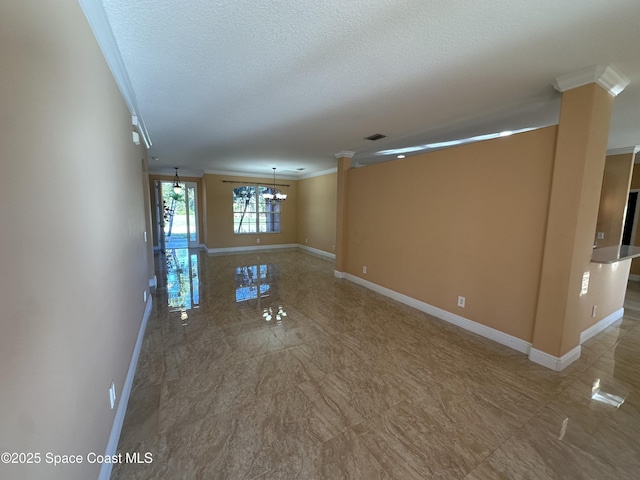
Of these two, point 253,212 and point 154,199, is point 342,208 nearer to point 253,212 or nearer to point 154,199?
point 253,212

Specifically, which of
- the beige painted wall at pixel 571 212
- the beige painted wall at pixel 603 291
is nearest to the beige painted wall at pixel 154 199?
the beige painted wall at pixel 571 212

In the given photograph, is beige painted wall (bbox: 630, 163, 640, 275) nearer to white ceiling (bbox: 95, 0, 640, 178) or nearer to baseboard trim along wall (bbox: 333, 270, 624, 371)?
white ceiling (bbox: 95, 0, 640, 178)

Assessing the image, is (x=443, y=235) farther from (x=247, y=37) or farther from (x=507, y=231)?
Answer: (x=247, y=37)

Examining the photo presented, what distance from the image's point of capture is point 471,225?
3273 millimetres

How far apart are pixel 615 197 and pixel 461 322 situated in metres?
3.29

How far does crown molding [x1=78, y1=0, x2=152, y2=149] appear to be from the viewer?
1458 millimetres

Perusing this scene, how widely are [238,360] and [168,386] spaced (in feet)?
1.99

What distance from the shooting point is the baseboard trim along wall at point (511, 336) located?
8.34 ft

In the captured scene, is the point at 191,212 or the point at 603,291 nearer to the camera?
the point at 603,291

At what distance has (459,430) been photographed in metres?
1.81

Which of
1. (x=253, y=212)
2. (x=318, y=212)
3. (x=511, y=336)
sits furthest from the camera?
(x=253, y=212)

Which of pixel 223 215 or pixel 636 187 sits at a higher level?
pixel 636 187

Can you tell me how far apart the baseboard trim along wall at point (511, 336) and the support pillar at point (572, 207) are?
0.04 ft

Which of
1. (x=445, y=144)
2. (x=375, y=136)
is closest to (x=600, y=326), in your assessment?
(x=445, y=144)
